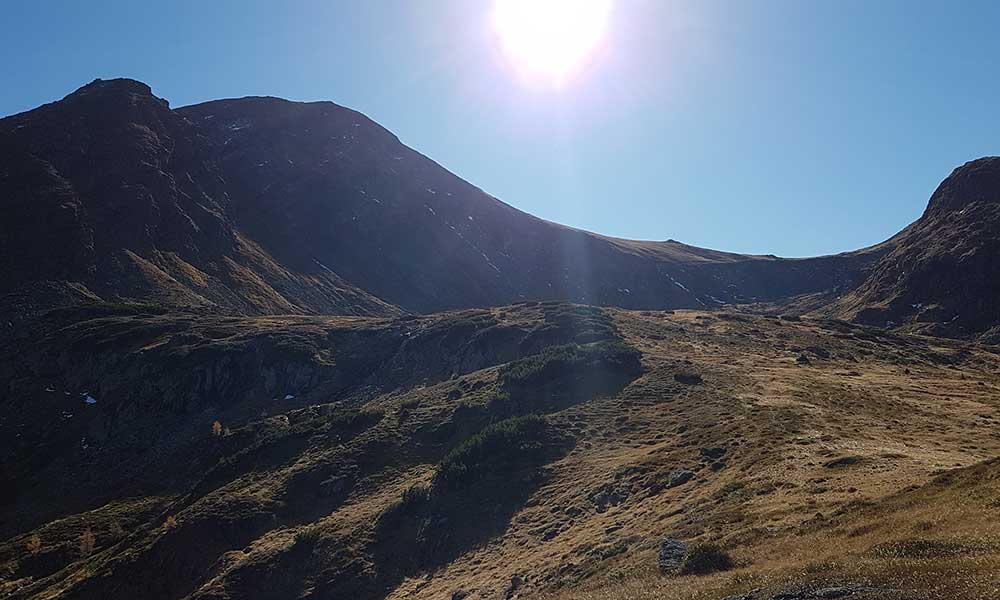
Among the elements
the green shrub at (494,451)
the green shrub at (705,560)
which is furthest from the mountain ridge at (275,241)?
the green shrub at (705,560)

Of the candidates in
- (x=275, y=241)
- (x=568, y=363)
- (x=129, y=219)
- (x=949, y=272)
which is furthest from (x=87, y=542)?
(x=949, y=272)

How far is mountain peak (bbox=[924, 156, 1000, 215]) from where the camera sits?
144250 millimetres

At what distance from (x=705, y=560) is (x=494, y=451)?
2498 centimetres

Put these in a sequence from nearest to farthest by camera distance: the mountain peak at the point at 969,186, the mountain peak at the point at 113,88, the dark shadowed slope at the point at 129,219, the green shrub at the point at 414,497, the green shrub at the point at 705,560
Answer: the green shrub at the point at 705,560 → the green shrub at the point at 414,497 → the dark shadowed slope at the point at 129,219 → the mountain peak at the point at 969,186 → the mountain peak at the point at 113,88

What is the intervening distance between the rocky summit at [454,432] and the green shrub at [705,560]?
0.47 feet

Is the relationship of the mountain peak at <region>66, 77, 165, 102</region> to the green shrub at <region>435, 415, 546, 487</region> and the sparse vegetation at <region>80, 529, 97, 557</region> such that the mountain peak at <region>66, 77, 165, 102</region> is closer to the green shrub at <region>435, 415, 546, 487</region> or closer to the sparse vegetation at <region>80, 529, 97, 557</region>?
the sparse vegetation at <region>80, 529, 97, 557</region>

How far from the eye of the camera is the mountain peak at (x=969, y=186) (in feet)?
473

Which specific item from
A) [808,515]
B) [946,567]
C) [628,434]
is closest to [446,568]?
[628,434]

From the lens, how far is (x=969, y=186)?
150 metres

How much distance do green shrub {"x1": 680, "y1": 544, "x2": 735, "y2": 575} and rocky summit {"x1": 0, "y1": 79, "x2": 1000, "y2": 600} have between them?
0.47ft

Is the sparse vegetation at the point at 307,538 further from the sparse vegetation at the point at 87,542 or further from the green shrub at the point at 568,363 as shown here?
the green shrub at the point at 568,363

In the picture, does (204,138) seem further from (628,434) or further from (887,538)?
(887,538)

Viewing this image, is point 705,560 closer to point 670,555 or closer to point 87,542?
point 670,555

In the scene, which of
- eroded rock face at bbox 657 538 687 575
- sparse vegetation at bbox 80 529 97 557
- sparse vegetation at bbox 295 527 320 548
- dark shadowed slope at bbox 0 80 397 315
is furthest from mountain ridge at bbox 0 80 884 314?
eroded rock face at bbox 657 538 687 575
